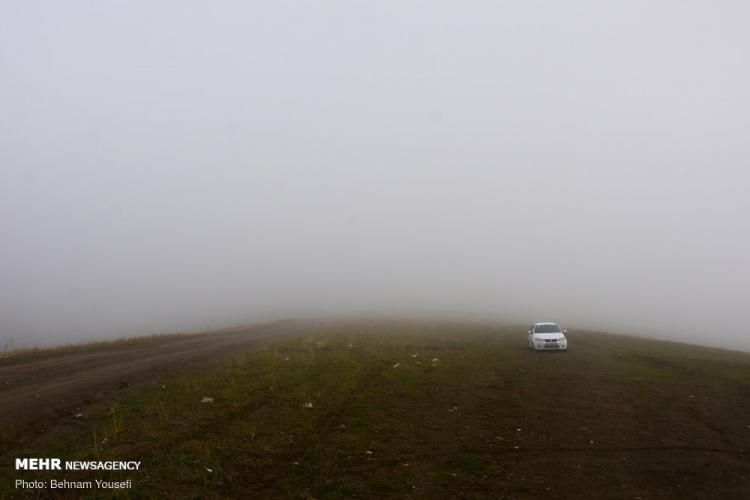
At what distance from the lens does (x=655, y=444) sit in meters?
11.6

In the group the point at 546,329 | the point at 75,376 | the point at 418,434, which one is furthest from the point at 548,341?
the point at 75,376

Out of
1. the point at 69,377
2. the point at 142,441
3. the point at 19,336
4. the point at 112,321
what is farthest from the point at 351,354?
the point at 112,321

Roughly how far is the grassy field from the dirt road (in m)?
1.09

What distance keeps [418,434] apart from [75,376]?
1531cm

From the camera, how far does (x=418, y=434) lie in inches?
481

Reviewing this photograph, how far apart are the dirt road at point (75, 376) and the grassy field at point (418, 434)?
1089mm

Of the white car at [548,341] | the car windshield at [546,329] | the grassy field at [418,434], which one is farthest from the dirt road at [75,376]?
the car windshield at [546,329]

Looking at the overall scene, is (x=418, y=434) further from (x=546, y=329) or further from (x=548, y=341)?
(x=546, y=329)

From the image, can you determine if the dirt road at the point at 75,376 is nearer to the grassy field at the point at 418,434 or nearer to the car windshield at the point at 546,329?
the grassy field at the point at 418,434

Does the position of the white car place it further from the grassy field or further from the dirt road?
the dirt road

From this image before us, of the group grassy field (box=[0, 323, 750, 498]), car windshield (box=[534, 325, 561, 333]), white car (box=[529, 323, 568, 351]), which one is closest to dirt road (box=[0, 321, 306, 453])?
grassy field (box=[0, 323, 750, 498])

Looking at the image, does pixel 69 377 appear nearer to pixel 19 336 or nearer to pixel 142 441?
pixel 142 441

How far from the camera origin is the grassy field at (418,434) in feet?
29.5

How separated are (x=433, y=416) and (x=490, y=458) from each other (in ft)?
11.5
